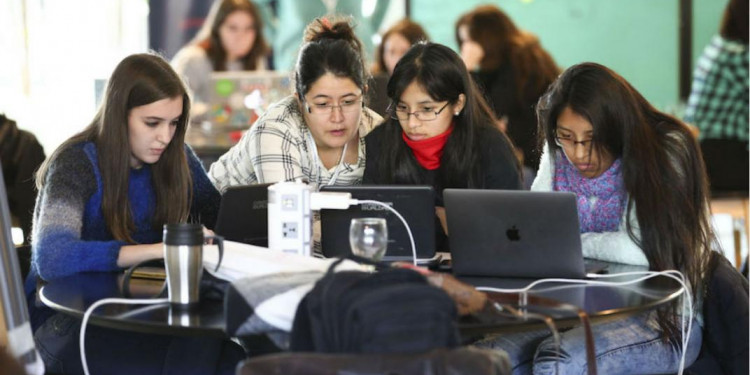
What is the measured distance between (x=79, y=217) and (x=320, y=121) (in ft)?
2.40

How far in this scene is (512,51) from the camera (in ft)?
17.9

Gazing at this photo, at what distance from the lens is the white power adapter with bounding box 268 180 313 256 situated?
2203mm

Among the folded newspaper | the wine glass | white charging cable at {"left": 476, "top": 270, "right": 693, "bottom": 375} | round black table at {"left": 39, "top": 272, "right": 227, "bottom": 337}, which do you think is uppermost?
the wine glass

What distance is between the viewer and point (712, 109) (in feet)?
19.8

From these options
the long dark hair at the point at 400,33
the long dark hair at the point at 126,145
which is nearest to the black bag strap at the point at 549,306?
the long dark hair at the point at 126,145

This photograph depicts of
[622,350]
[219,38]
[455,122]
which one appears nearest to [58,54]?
[219,38]

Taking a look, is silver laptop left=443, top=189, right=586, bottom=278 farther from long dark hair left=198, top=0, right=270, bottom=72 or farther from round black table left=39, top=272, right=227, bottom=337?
long dark hair left=198, top=0, right=270, bottom=72

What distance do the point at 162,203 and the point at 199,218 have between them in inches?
7.2

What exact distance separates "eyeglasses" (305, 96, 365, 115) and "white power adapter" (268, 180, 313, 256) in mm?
650

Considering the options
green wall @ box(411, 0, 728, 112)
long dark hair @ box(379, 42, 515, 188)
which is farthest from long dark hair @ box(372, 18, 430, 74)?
long dark hair @ box(379, 42, 515, 188)

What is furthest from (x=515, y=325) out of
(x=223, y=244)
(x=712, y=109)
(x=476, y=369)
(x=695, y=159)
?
(x=712, y=109)

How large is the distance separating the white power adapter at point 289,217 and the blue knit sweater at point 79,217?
1.24 ft

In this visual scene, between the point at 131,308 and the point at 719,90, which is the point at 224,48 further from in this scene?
the point at 131,308

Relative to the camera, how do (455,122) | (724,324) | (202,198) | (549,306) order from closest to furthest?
(549,306), (724,324), (202,198), (455,122)
